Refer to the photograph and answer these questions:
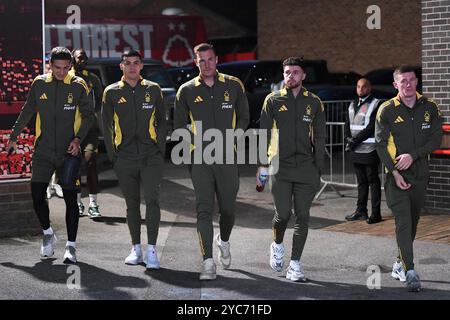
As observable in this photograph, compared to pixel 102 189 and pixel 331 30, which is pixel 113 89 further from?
pixel 331 30

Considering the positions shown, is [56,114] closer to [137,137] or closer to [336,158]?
[137,137]

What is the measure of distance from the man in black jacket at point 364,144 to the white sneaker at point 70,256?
3877 mm

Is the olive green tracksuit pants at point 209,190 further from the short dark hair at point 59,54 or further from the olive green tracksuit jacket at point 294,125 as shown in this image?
the short dark hair at point 59,54

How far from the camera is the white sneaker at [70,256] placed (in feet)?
28.2

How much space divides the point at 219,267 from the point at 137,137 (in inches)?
54.1

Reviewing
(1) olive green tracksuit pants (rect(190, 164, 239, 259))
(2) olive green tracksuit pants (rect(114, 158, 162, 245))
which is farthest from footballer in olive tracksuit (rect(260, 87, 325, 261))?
(2) olive green tracksuit pants (rect(114, 158, 162, 245))

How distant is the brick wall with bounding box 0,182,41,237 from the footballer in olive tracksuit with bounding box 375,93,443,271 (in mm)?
4214

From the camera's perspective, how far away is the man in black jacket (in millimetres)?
11172

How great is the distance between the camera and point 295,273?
7.86 meters

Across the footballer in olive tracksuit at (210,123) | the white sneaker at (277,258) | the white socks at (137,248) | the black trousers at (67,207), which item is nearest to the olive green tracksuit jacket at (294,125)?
the footballer in olive tracksuit at (210,123)

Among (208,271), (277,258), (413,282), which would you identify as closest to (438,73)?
(277,258)

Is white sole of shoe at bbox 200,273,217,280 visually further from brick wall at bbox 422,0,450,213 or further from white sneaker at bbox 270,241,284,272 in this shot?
brick wall at bbox 422,0,450,213

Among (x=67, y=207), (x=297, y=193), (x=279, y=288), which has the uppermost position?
(x=297, y=193)
